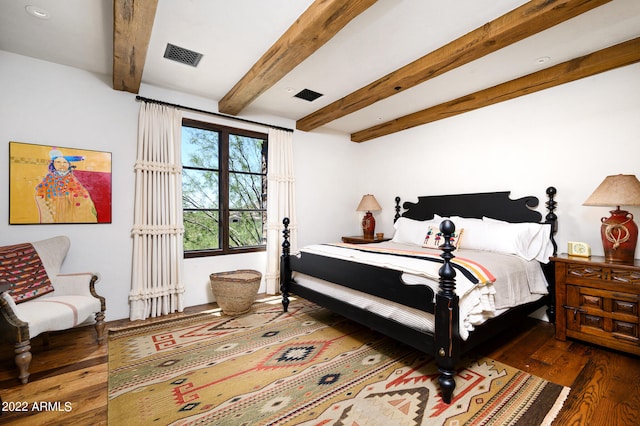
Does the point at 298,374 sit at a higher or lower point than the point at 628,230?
lower

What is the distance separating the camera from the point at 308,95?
3.58m

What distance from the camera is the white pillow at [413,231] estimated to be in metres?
3.73

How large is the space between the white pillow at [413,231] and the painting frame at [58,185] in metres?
3.47

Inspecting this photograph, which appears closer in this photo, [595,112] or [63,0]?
[63,0]

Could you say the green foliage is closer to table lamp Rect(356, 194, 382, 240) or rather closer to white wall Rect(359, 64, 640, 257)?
table lamp Rect(356, 194, 382, 240)

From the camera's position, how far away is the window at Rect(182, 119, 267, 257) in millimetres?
3717

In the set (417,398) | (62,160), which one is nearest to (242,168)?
(62,160)

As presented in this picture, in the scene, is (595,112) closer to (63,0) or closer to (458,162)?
(458,162)

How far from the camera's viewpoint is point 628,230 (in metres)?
2.38

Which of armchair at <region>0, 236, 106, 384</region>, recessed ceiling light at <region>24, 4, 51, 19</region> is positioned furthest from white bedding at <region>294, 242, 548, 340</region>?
recessed ceiling light at <region>24, 4, 51, 19</region>

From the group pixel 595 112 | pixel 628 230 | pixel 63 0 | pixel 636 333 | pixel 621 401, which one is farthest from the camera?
pixel 595 112

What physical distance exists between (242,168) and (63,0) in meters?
2.39

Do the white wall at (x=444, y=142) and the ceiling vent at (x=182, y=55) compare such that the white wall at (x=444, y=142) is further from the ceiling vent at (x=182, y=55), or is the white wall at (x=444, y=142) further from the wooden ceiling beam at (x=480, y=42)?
the wooden ceiling beam at (x=480, y=42)

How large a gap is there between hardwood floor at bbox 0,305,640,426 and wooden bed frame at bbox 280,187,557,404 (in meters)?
0.29
